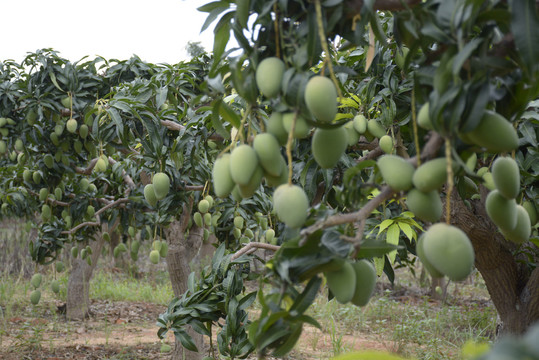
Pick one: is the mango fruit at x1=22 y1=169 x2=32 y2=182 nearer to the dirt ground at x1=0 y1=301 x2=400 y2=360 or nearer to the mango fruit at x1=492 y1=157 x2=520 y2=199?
the dirt ground at x1=0 y1=301 x2=400 y2=360

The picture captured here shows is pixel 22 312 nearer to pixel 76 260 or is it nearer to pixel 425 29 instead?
pixel 76 260

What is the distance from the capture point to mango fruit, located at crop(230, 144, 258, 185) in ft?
2.03

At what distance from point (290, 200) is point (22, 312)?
5.32 meters

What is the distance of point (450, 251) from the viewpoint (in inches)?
21.6

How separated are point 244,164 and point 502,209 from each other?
12.4 inches

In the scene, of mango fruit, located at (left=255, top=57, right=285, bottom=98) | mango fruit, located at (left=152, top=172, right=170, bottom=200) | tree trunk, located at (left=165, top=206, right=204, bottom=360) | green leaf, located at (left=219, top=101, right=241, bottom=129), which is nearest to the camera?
mango fruit, located at (left=255, top=57, right=285, bottom=98)

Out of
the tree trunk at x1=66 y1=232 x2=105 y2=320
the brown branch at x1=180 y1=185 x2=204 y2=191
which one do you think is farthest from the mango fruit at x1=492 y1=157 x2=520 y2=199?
the tree trunk at x1=66 y1=232 x2=105 y2=320

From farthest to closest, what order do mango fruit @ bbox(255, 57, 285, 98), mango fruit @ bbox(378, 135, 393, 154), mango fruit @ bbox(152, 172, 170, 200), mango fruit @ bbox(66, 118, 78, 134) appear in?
mango fruit @ bbox(66, 118, 78, 134) → mango fruit @ bbox(152, 172, 170, 200) → mango fruit @ bbox(378, 135, 393, 154) → mango fruit @ bbox(255, 57, 285, 98)

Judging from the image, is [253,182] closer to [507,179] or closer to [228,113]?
[228,113]

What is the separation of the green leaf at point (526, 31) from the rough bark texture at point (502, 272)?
1.28 metres

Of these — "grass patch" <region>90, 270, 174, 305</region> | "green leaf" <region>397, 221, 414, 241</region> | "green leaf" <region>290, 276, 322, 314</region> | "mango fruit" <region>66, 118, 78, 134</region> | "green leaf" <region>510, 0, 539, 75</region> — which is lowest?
"grass patch" <region>90, 270, 174, 305</region>

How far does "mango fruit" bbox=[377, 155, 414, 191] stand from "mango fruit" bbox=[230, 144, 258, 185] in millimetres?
152

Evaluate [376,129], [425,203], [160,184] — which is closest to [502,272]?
[376,129]

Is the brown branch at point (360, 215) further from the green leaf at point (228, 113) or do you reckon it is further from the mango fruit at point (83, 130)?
the mango fruit at point (83, 130)
